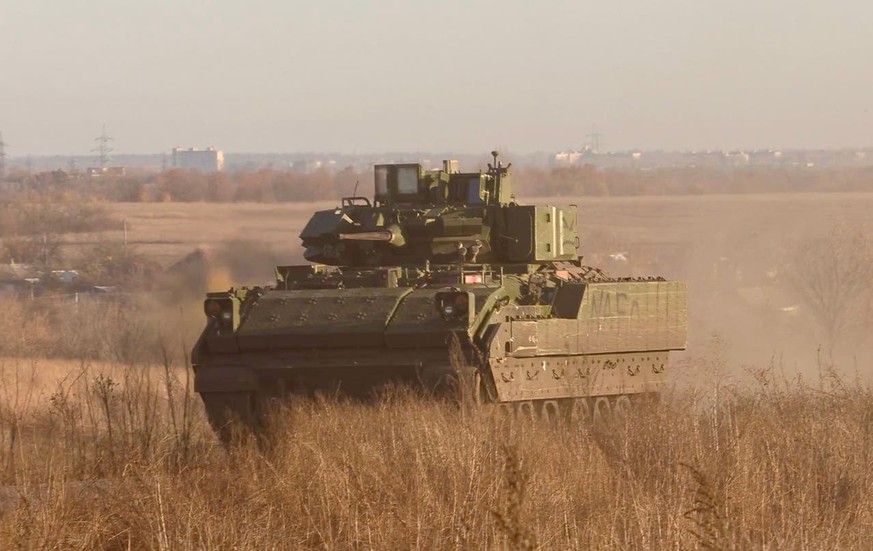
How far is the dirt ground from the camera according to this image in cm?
5222

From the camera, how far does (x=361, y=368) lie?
65.5 feet

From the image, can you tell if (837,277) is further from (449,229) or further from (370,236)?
(370,236)

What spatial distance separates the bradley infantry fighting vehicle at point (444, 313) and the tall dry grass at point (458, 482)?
1012 mm

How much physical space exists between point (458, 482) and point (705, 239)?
4494cm

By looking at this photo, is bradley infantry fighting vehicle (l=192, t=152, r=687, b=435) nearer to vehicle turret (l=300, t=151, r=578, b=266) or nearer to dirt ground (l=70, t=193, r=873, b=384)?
vehicle turret (l=300, t=151, r=578, b=266)

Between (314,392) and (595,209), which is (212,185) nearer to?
(595,209)

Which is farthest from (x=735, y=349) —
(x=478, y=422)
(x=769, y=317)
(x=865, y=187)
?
(x=478, y=422)

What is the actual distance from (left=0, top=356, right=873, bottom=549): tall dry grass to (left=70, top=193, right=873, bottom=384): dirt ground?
105ft

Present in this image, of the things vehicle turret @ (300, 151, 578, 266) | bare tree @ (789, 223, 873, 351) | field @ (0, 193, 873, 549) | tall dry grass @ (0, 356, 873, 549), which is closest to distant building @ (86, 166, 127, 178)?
bare tree @ (789, 223, 873, 351)

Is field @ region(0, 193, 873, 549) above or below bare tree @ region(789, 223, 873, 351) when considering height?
above

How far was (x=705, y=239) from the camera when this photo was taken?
57656 mm

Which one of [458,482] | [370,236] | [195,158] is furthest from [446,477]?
[195,158]

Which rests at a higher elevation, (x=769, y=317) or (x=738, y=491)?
(x=738, y=491)

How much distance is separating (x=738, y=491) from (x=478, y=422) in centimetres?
326
